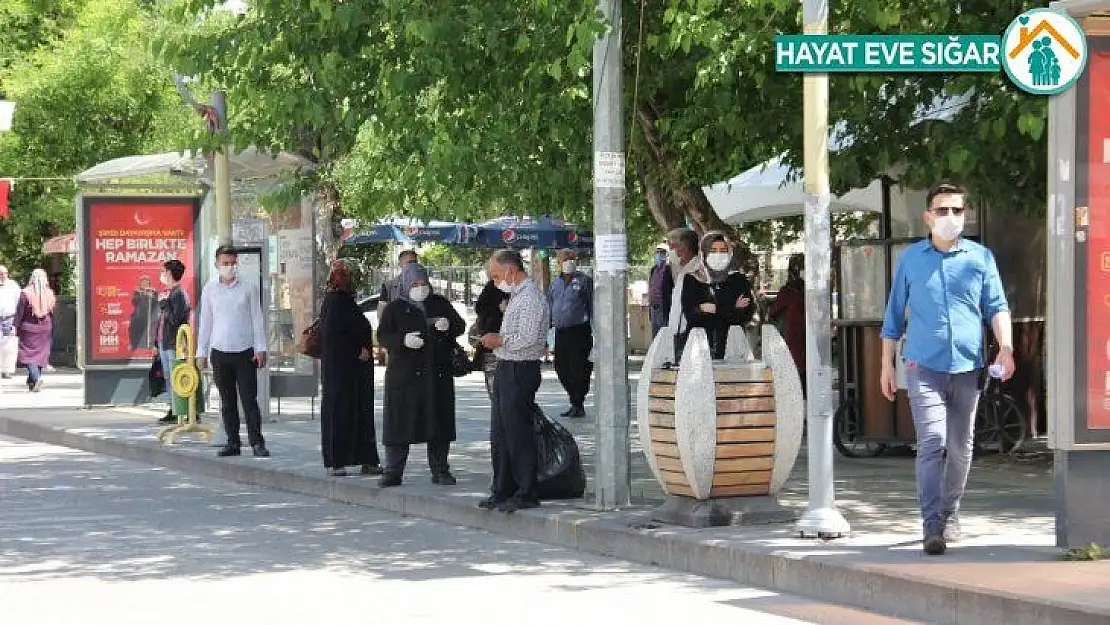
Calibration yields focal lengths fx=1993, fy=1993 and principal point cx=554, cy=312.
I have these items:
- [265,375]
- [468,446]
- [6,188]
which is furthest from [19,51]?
[468,446]

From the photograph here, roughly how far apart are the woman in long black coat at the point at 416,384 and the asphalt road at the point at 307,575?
60 centimetres

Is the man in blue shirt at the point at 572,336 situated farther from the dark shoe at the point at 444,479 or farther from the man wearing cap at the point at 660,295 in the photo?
the dark shoe at the point at 444,479

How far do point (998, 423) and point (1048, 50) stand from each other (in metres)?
6.81

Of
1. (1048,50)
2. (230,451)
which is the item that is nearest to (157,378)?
(230,451)

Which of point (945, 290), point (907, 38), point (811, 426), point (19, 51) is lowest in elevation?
point (811, 426)

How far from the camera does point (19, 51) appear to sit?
4375cm

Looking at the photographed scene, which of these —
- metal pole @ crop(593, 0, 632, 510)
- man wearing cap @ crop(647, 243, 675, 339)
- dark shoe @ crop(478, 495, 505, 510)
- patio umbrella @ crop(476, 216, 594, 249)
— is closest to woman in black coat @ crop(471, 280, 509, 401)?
dark shoe @ crop(478, 495, 505, 510)

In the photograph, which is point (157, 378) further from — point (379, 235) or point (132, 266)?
point (379, 235)

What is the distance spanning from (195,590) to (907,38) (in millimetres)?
4587

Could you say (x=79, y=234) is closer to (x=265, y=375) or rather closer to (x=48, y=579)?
(x=265, y=375)

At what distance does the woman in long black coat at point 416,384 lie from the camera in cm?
1441

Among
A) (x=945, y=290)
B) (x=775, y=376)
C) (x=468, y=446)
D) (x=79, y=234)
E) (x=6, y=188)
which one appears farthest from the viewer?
(x=6, y=188)

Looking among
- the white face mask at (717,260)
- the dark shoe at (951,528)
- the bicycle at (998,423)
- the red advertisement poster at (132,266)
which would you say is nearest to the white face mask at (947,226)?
the dark shoe at (951,528)

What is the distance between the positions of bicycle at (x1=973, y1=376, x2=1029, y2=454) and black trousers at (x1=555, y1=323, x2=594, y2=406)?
6.85 metres
